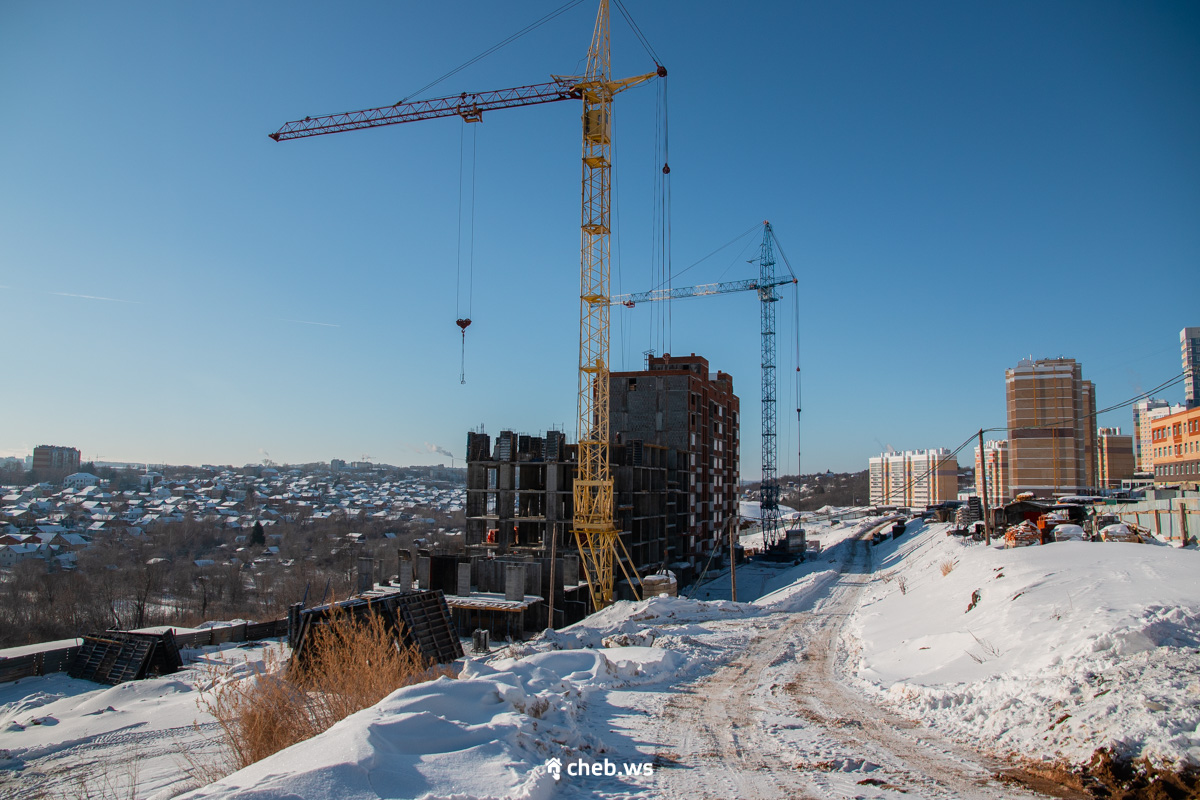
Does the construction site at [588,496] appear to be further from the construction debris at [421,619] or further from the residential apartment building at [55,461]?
the residential apartment building at [55,461]

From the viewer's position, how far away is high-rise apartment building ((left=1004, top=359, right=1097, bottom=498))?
81688mm

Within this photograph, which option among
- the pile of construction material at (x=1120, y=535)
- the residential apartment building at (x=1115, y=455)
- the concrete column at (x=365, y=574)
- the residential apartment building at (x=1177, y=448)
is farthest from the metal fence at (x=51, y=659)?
the residential apartment building at (x=1115, y=455)

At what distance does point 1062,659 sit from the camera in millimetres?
9078

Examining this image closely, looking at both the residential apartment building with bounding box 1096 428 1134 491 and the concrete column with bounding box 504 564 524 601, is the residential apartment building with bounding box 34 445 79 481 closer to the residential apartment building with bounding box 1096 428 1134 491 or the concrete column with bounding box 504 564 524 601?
the concrete column with bounding box 504 564 524 601

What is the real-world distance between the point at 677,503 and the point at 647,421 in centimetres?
854

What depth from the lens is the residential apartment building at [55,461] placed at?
526 feet

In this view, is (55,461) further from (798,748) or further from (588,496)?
(798,748)

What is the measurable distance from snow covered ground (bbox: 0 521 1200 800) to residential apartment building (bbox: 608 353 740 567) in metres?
43.2

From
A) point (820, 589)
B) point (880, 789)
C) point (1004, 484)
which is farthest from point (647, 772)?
point (1004, 484)

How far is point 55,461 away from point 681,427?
609 ft

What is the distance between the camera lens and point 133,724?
16.7 m

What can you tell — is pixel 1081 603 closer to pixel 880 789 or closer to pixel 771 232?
pixel 880 789

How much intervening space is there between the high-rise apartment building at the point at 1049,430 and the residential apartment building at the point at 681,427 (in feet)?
133

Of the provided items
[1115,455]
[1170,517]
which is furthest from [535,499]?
[1115,455]
